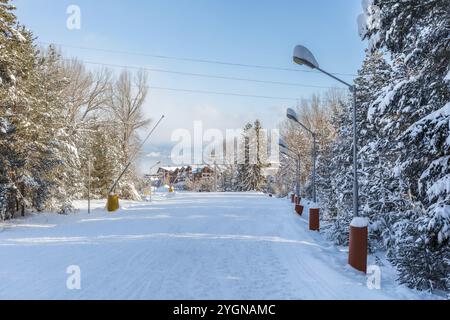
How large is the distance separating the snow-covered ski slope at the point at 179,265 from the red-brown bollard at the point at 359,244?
0.24m

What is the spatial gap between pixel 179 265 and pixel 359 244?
152 inches

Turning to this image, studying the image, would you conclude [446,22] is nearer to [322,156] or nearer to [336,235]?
[336,235]

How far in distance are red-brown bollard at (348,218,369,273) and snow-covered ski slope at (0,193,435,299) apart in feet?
0.80

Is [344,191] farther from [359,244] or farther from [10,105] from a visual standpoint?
[10,105]

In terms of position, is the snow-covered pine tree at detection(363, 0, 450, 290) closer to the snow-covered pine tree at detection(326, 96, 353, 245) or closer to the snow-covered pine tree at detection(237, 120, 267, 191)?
the snow-covered pine tree at detection(326, 96, 353, 245)

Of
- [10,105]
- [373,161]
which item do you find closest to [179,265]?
[10,105]

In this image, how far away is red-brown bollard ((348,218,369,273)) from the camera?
23.1 feet

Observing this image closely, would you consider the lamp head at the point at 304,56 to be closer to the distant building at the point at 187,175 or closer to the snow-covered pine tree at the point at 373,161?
the snow-covered pine tree at the point at 373,161

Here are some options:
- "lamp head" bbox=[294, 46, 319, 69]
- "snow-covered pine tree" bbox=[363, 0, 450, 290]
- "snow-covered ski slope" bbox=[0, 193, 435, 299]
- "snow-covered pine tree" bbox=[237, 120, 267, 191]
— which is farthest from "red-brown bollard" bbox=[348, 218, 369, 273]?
"snow-covered pine tree" bbox=[237, 120, 267, 191]

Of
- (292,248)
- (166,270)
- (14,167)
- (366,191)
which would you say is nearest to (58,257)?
(166,270)

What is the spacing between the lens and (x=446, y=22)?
21.8ft

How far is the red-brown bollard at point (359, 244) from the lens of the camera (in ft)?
23.1

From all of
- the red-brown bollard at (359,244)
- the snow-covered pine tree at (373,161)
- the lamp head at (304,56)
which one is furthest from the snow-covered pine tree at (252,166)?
the red-brown bollard at (359,244)

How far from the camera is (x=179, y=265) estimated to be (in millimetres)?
6875
